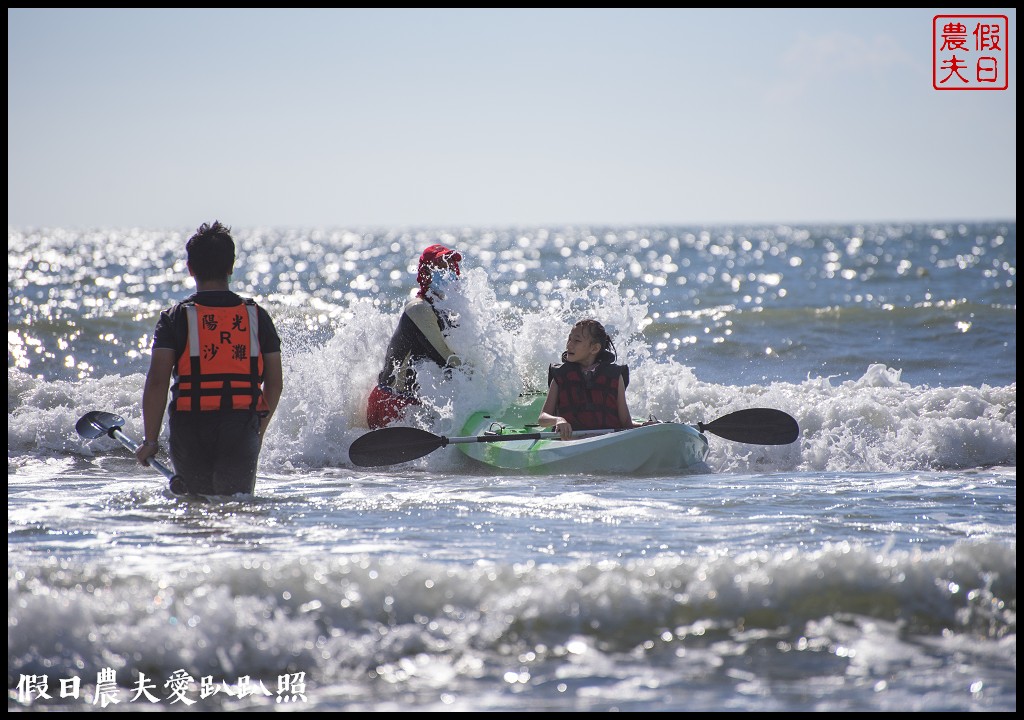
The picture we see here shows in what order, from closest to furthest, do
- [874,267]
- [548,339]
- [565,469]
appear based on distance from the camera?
[565,469] < [548,339] < [874,267]

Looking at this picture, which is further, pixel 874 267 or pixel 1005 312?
pixel 874 267

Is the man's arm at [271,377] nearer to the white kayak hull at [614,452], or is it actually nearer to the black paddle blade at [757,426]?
the white kayak hull at [614,452]

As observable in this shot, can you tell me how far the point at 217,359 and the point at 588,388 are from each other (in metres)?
2.77

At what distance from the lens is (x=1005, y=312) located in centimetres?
1648

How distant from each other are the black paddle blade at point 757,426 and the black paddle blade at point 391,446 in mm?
1901

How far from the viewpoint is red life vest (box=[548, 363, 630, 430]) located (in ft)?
21.4

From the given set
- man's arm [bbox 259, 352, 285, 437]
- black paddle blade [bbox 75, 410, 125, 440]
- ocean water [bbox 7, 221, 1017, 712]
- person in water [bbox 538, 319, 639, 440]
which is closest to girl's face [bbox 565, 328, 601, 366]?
person in water [bbox 538, 319, 639, 440]

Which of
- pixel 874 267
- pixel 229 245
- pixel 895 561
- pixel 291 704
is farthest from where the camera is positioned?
pixel 874 267

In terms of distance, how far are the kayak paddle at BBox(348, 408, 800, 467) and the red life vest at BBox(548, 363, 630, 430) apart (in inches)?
7.1

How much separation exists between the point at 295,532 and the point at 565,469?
214 centimetres

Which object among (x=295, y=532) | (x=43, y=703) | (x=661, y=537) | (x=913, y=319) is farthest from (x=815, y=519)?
(x=913, y=319)

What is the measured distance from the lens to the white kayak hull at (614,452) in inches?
245

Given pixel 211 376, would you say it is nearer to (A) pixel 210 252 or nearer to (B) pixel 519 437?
(A) pixel 210 252

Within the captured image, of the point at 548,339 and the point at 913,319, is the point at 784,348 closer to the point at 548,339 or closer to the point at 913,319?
the point at 913,319
